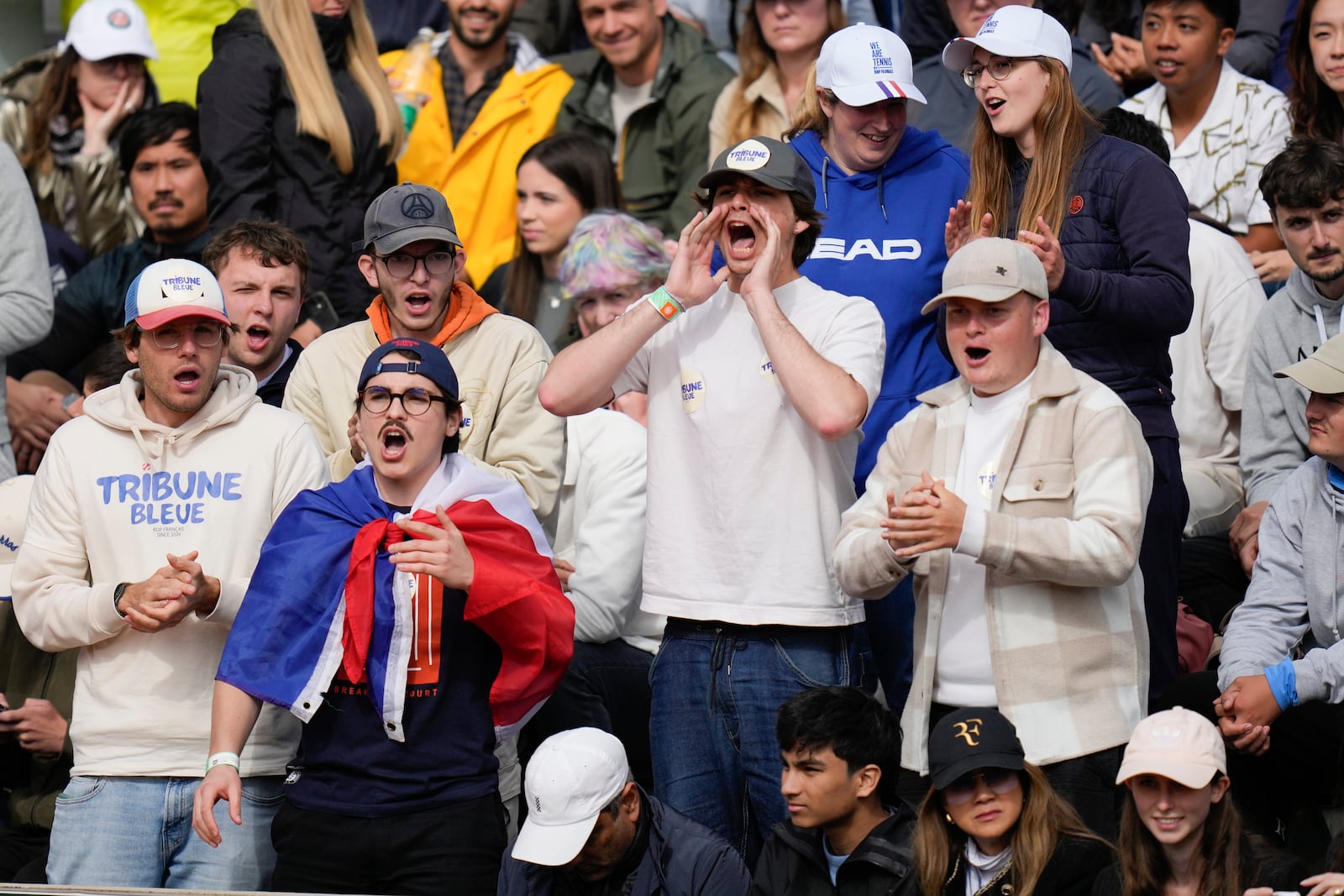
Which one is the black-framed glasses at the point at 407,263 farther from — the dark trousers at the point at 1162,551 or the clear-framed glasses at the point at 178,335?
the dark trousers at the point at 1162,551

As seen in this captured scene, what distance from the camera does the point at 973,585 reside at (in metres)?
5.08

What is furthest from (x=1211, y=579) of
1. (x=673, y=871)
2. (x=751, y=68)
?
(x=751, y=68)

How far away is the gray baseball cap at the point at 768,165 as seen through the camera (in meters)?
5.30

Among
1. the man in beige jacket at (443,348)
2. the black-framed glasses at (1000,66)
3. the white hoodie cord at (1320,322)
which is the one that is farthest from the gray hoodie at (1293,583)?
the man in beige jacket at (443,348)

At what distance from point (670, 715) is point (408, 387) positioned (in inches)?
45.7

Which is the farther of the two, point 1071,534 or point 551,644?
point 551,644

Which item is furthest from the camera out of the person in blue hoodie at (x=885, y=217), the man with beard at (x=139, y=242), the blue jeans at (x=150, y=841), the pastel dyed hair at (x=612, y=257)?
the man with beard at (x=139, y=242)

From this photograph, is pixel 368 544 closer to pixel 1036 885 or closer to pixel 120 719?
pixel 120 719

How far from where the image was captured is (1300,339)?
640 cm

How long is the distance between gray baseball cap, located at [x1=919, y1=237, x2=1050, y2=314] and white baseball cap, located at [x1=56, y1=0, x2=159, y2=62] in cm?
478

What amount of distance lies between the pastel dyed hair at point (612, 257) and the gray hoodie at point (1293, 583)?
8.29 ft

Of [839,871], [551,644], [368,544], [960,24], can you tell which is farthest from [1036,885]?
[960,24]

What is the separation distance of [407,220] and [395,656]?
58.6 inches

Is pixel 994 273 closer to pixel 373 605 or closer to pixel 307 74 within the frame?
pixel 373 605
